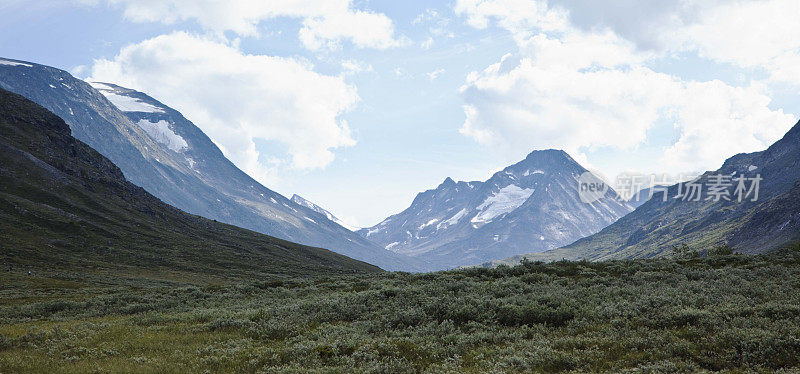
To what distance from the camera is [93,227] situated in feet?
407

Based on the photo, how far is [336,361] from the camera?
1500cm

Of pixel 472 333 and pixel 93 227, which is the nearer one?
pixel 472 333

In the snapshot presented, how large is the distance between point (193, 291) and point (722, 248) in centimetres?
6797

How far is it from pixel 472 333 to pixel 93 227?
141m

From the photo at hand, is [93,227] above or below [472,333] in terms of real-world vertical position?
below

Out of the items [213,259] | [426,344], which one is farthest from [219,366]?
[213,259]

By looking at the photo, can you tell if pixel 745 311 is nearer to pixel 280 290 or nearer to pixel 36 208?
pixel 280 290

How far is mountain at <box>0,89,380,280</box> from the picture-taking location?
9698 centimetres

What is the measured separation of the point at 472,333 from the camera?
18.3 metres

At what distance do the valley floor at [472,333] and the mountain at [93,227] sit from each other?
7257cm

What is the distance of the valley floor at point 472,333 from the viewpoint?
13.9 m

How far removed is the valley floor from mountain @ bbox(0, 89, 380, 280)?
7257 cm

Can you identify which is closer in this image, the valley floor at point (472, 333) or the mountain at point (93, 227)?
the valley floor at point (472, 333)

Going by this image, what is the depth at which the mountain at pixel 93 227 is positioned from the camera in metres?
97.0
